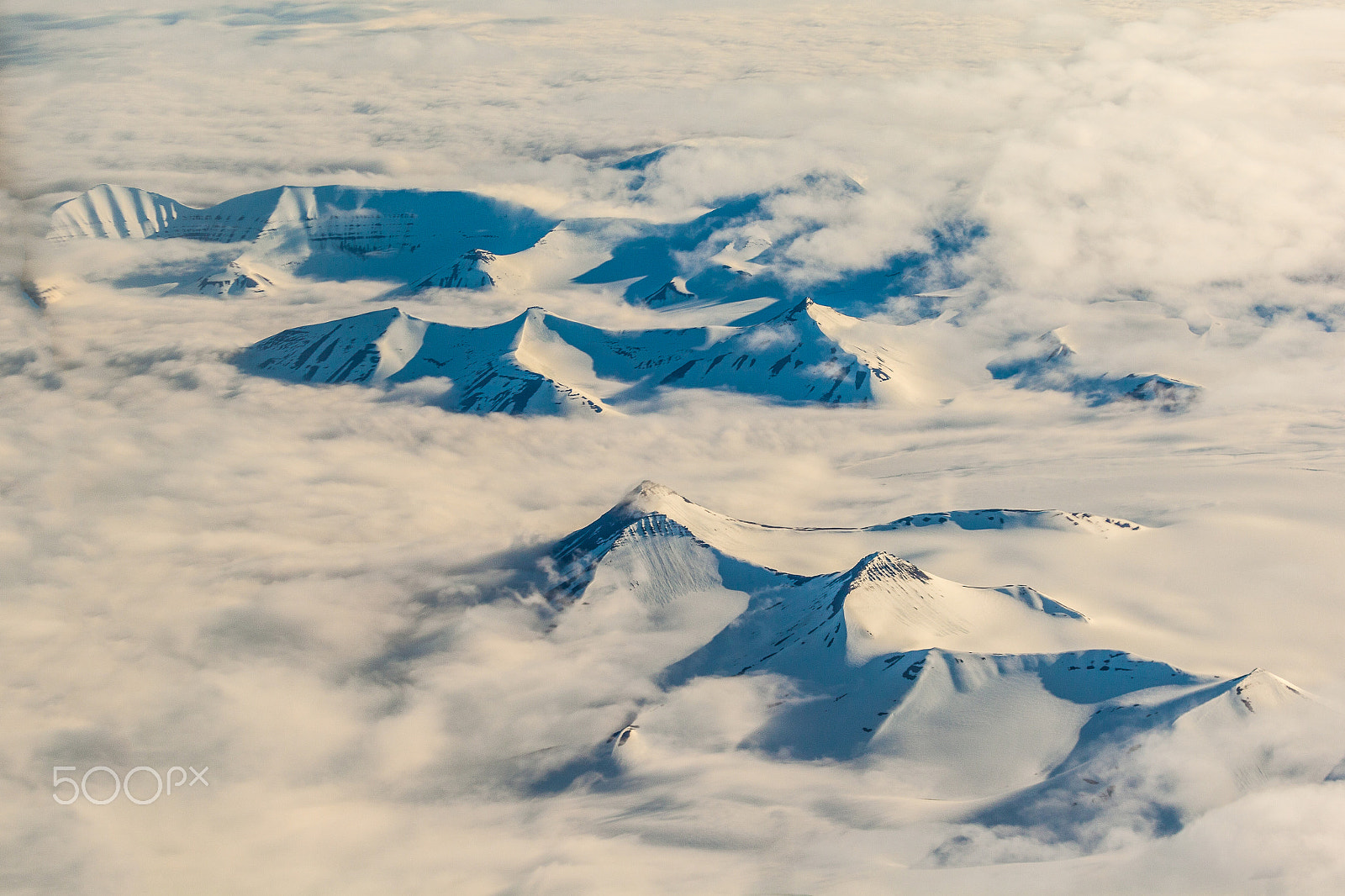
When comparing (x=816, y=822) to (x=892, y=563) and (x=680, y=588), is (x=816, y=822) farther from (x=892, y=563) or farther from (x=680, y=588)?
(x=680, y=588)

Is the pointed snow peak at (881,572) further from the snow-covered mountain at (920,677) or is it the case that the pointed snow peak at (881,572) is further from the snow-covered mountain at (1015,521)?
the snow-covered mountain at (1015,521)

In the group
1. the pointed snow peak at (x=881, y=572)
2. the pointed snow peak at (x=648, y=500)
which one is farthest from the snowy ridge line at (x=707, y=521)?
the pointed snow peak at (x=881, y=572)

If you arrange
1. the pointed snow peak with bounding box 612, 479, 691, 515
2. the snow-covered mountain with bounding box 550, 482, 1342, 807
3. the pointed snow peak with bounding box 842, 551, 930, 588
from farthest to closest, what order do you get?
1. the pointed snow peak with bounding box 612, 479, 691, 515
2. the pointed snow peak with bounding box 842, 551, 930, 588
3. the snow-covered mountain with bounding box 550, 482, 1342, 807

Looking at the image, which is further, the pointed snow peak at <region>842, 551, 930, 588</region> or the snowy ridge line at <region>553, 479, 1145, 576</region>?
the snowy ridge line at <region>553, 479, 1145, 576</region>

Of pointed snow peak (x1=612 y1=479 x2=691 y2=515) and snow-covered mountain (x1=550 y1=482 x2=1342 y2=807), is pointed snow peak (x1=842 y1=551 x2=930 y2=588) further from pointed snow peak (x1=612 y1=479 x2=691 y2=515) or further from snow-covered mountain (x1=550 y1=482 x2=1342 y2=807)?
pointed snow peak (x1=612 y1=479 x2=691 y2=515)

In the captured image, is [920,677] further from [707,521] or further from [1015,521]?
[1015,521]

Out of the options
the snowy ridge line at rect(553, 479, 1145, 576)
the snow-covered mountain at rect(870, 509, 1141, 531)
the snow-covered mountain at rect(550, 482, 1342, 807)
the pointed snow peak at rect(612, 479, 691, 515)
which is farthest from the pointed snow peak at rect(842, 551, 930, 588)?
the pointed snow peak at rect(612, 479, 691, 515)

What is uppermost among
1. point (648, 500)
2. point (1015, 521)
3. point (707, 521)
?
point (648, 500)

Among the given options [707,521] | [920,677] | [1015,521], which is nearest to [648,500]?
[707,521]

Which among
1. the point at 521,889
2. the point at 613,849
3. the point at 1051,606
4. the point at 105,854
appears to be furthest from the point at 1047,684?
the point at 105,854
